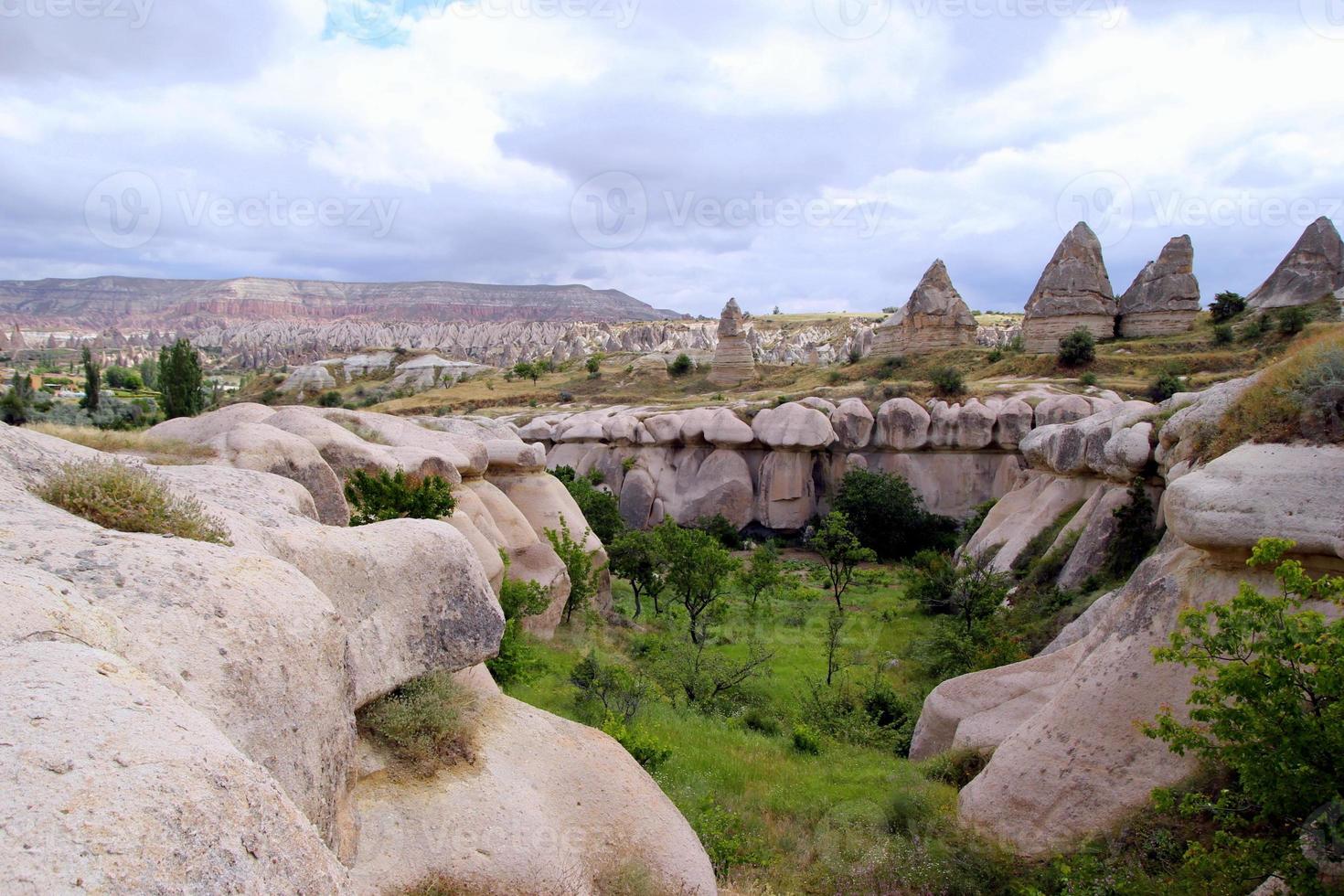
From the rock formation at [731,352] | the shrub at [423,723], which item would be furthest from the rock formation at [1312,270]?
the shrub at [423,723]

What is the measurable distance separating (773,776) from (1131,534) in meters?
7.65

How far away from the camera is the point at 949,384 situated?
1169 inches

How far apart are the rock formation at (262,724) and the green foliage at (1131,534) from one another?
988 centimetres

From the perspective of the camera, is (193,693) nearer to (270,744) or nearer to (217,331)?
(270,744)

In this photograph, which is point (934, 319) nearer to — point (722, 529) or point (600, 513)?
point (722, 529)

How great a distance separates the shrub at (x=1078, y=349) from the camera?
30.8 metres

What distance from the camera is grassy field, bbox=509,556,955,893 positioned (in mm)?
6859

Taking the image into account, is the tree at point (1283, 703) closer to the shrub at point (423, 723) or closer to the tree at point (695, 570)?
the shrub at point (423, 723)

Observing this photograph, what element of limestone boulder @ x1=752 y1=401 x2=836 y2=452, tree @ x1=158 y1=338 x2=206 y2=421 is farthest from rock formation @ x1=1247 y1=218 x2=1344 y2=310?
tree @ x1=158 y1=338 x2=206 y2=421

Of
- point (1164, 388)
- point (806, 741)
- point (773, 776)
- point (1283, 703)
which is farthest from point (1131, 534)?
point (1164, 388)

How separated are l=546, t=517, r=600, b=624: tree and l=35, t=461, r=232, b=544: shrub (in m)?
11.2

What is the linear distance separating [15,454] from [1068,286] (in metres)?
35.1

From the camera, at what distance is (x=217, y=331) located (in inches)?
6181

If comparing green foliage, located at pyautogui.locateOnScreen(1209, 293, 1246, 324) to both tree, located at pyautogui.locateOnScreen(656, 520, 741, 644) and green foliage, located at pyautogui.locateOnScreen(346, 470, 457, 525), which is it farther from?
green foliage, located at pyautogui.locateOnScreen(346, 470, 457, 525)
